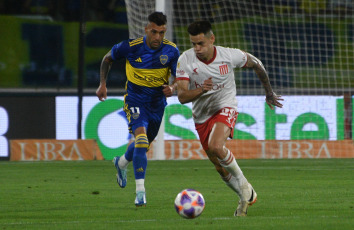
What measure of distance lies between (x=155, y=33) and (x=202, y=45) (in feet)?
4.25

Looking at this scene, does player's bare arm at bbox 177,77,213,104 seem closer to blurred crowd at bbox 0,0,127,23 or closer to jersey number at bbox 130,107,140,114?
jersey number at bbox 130,107,140,114

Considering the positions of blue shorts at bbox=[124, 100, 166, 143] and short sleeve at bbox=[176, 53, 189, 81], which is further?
blue shorts at bbox=[124, 100, 166, 143]

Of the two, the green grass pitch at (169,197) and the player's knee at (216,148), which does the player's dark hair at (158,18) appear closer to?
the player's knee at (216,148)

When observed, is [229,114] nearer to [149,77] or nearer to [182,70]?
[182,70]

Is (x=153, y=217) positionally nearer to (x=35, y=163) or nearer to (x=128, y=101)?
(x=128, y=101)

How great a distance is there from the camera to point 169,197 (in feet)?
30.2

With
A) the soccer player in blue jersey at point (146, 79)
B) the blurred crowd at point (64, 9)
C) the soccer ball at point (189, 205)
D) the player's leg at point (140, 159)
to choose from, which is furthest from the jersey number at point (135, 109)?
the blurred crowd at point (64, 9)

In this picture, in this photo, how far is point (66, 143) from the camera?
56.9 ft

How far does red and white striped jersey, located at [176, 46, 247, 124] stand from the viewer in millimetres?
7691

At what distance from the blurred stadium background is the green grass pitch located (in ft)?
A: 7.95

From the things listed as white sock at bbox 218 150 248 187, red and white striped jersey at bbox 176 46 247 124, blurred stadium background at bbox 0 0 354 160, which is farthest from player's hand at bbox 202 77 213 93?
blurred stadium background at bbox 0 0 354 160

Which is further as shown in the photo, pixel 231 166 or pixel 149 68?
pixel 149 68

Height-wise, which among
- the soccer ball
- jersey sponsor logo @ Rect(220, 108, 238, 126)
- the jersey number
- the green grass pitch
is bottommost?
the green grass pitch

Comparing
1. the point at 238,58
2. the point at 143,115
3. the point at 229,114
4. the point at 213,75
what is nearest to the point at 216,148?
the point at 229,114
